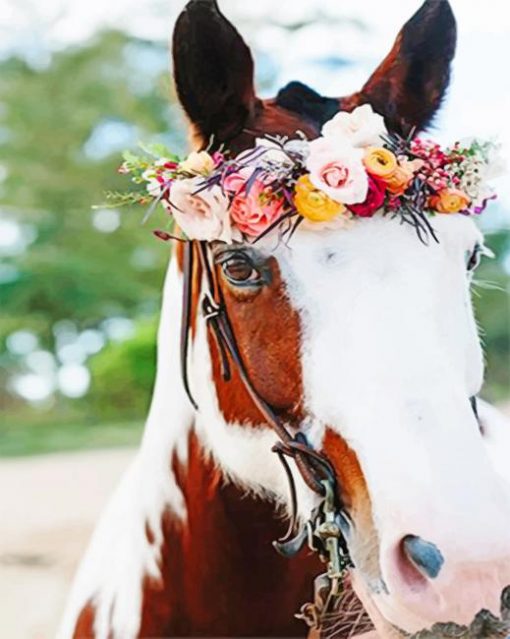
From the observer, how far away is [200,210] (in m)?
1.38

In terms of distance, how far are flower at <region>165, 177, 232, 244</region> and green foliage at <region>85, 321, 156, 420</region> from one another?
781cm

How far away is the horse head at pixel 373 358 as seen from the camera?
1.08m

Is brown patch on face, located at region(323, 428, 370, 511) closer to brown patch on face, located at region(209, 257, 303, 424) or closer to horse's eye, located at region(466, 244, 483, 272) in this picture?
brown patch on face, located at region(209, 257, 303, 424)

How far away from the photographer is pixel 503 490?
1.10 m

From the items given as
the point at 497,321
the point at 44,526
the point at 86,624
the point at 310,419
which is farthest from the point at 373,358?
the point at 497,321

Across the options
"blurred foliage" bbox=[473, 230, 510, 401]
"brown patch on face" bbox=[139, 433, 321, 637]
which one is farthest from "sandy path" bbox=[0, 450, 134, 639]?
"blurred foliage" bbox=[473, 230, 510, 401]

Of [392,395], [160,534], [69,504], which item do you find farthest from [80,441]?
[392,395]

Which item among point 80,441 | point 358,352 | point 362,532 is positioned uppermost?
point 358,352

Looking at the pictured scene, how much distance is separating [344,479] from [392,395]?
0.51ft

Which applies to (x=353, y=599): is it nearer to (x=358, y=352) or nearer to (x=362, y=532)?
(x=362, y=532)

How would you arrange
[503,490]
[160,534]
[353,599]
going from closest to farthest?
[503,490] < [353,599] < [160,534]

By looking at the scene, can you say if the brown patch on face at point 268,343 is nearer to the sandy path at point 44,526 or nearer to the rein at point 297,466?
the rein at point 297,466

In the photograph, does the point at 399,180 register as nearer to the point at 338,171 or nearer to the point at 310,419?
the point at 338,171

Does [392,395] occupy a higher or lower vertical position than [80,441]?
higher
